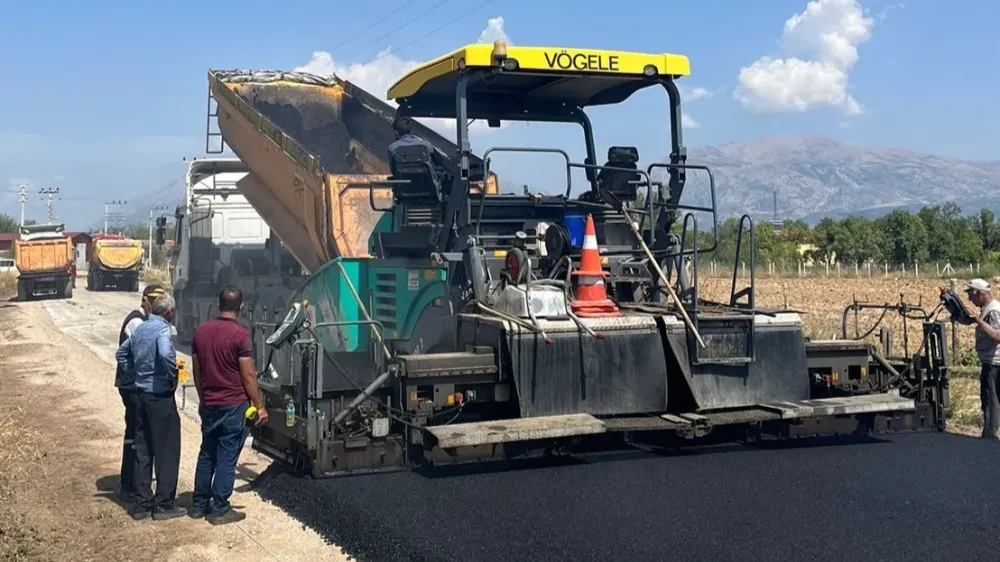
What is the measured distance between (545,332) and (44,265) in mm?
28112

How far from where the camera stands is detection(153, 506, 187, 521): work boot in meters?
5.78

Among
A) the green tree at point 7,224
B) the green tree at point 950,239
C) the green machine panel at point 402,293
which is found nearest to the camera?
the green machine panel at point 402,293

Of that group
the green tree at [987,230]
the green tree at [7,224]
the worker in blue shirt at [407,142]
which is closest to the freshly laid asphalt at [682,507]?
the worker in blue shirt at [407,142]

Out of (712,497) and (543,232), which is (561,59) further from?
(712,497)

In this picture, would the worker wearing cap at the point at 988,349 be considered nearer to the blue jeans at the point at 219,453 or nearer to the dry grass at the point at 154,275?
the blue jeans at the point at 219,453

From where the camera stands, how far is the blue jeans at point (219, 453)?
18.8ft

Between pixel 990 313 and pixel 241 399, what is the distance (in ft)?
17.3

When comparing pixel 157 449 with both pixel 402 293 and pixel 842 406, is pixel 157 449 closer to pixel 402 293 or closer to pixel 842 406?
pixel 402 293

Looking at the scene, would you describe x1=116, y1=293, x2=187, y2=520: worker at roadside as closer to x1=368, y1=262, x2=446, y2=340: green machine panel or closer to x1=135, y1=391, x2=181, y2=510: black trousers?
x1=135, y1=391, x2=181, y2=510: black trousers

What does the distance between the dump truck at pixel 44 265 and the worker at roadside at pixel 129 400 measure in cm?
2625

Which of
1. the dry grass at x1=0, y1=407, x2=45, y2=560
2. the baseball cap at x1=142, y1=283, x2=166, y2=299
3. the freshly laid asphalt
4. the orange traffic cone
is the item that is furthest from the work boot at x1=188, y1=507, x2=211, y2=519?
the orange traffic cone

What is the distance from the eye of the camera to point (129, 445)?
6.11 meters

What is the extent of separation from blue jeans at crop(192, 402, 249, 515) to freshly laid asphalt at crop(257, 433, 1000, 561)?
1.30ft

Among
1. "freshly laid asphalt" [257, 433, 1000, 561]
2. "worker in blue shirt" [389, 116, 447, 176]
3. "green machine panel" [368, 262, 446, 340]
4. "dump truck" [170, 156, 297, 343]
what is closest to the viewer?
"freshly laid asphalt" [257, 433, 1000, 561]
